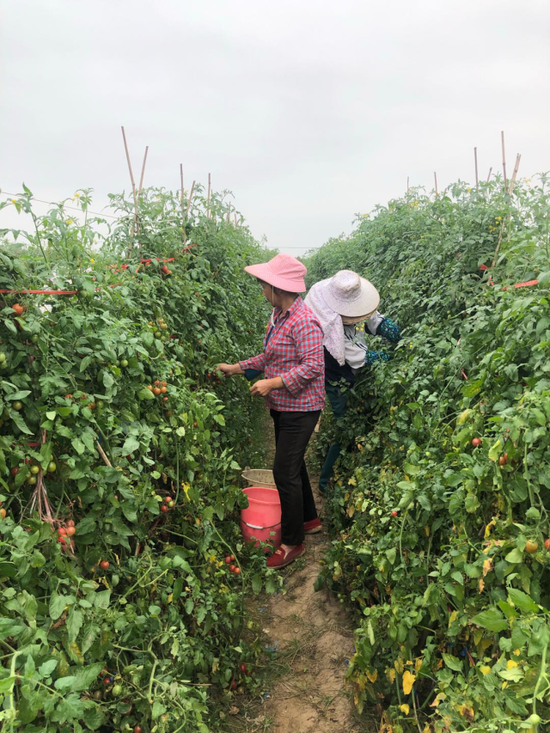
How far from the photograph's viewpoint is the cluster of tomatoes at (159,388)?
200cm

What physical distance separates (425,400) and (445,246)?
1.44 m

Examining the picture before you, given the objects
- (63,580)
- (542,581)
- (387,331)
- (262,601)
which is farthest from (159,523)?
(387,331)

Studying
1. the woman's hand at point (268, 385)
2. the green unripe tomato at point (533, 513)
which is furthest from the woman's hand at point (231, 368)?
the green unripe tomato at point (533, 513)

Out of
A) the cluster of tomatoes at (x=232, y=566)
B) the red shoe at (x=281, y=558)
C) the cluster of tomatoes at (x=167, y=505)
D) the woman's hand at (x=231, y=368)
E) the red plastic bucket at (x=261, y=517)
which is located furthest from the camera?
the woman's hand at (x=231, y=368)

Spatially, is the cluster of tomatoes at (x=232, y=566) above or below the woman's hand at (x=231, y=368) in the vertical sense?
below

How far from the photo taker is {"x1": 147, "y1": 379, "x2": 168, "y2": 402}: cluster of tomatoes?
2.00m

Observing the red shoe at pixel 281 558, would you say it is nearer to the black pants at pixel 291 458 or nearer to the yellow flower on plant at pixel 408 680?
the black pants at pixel 291 458

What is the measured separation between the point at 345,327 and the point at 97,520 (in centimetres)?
227

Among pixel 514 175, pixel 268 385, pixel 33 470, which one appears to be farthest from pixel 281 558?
pixel 514 175

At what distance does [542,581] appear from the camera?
139 cm

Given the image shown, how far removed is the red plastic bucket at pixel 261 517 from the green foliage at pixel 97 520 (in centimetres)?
37

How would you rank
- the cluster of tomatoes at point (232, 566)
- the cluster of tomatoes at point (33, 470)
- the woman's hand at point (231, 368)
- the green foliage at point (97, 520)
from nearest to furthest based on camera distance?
the green foliage at point (97, 520) < the cluster of tomatoes at point (33, 470) < the cluster of tomatoes at point (232, 566) < the woman's hand at point (231, 368)

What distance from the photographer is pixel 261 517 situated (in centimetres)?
290

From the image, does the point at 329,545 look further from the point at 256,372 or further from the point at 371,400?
the point at 256,372
